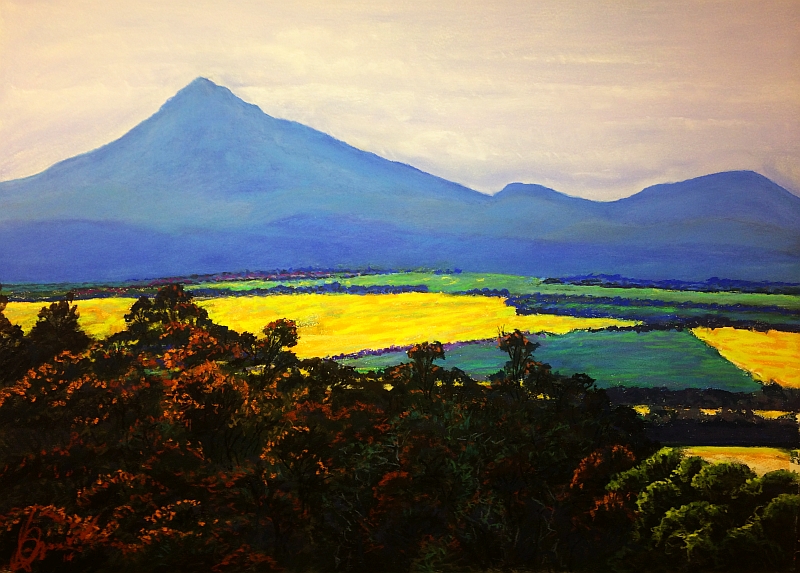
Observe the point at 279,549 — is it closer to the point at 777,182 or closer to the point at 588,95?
the point at 588,95

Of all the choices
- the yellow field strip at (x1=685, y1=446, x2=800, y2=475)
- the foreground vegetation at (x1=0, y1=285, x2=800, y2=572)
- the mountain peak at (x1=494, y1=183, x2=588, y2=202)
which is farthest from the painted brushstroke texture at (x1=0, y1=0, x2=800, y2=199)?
the yellow field strip at (x1=685, y1=446, x2=800, y2=475)

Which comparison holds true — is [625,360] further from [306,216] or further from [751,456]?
[306,216]

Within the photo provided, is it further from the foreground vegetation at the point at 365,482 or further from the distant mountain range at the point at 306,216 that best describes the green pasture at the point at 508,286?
the foreground vegetation at the point at 365,482

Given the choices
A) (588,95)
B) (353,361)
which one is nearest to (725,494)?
(353,361)

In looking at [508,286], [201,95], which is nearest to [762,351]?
[508,286]

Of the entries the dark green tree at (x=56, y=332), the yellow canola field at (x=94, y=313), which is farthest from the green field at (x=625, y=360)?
the dark green tree at (x=56, y=332)

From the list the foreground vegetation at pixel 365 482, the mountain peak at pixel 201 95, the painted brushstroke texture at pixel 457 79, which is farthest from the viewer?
the mountain peak at pixel 201 95
